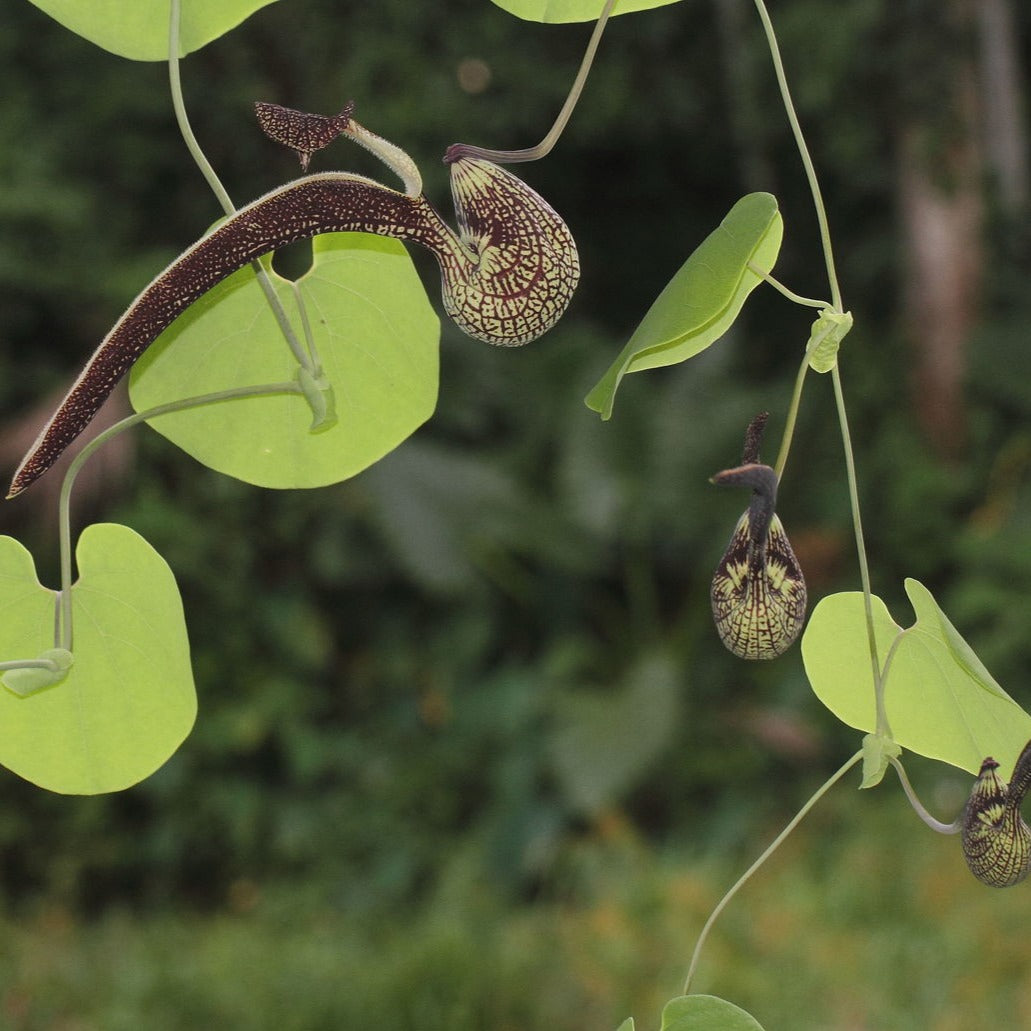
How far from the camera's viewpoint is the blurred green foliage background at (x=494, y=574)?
2312 millimetres

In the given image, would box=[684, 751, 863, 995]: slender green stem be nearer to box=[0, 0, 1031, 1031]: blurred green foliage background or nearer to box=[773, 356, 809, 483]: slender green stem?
box=[773, 356, 809, 483]: slender green stem

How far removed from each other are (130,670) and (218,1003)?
162 centimetres

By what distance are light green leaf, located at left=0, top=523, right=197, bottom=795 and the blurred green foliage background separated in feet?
5.57

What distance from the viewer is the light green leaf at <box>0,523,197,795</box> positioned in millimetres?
289

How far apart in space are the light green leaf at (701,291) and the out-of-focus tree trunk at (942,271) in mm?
2807

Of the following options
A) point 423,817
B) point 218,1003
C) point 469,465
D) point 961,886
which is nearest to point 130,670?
point 218,1003

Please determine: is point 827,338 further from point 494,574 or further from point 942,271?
point 942,271

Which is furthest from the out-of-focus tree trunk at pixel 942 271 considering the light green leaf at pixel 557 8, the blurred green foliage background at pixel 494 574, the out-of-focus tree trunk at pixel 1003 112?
the light green leaf at pixel 557 8

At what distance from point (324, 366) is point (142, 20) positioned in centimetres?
9

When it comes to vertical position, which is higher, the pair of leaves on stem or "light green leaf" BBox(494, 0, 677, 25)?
"light green leaf" BBox(494, 0, 677, 25)

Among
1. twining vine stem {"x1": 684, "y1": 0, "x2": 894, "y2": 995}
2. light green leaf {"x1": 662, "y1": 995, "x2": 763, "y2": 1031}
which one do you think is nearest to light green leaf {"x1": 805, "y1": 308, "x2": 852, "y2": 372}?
twining vine stem {"x1": 684, "y1": 0, "x2": 894, "y2": 995}

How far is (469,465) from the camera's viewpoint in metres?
3.03

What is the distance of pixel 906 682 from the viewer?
1.00 feet

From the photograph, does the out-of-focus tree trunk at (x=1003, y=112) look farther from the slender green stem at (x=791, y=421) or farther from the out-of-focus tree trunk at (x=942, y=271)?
the slender green stem at (x=791, y=421)
